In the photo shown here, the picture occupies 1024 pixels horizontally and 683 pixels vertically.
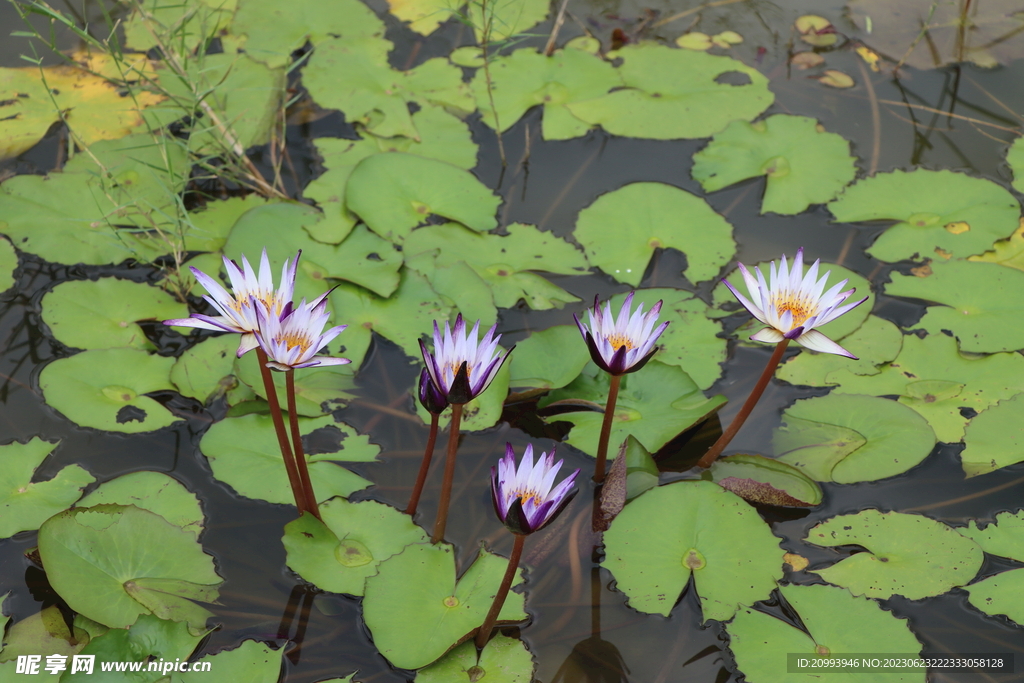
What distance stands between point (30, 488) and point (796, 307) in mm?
2628

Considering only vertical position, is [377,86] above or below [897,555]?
above

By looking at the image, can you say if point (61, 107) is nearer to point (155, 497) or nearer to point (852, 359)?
point (155, 497)

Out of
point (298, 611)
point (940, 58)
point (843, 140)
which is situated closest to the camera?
point (298, 611)

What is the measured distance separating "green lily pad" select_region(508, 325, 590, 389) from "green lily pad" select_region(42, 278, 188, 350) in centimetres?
145

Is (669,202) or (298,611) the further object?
(669,202)

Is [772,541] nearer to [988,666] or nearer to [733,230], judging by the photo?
[988,666]

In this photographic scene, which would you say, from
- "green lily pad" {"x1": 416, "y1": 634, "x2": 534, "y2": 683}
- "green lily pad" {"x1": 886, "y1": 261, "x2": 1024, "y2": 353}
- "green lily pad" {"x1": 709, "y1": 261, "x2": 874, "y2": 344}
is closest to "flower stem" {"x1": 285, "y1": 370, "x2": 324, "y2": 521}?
"green lily pad" {"x1": 416, "y1": 634, "x2": 534, "y2": 683}

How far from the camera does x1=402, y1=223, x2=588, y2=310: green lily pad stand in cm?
323

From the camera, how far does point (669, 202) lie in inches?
140

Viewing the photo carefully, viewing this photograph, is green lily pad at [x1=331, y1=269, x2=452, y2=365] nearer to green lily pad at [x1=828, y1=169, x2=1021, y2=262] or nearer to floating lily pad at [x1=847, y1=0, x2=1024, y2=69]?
green lily pad at [x1=828, y1=169, x2=1021, y2=262]

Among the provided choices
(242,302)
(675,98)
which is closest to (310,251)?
(242,302)

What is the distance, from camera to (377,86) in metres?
4.05

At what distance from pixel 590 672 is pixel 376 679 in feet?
2.17

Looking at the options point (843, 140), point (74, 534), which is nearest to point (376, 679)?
point (74, 534)
